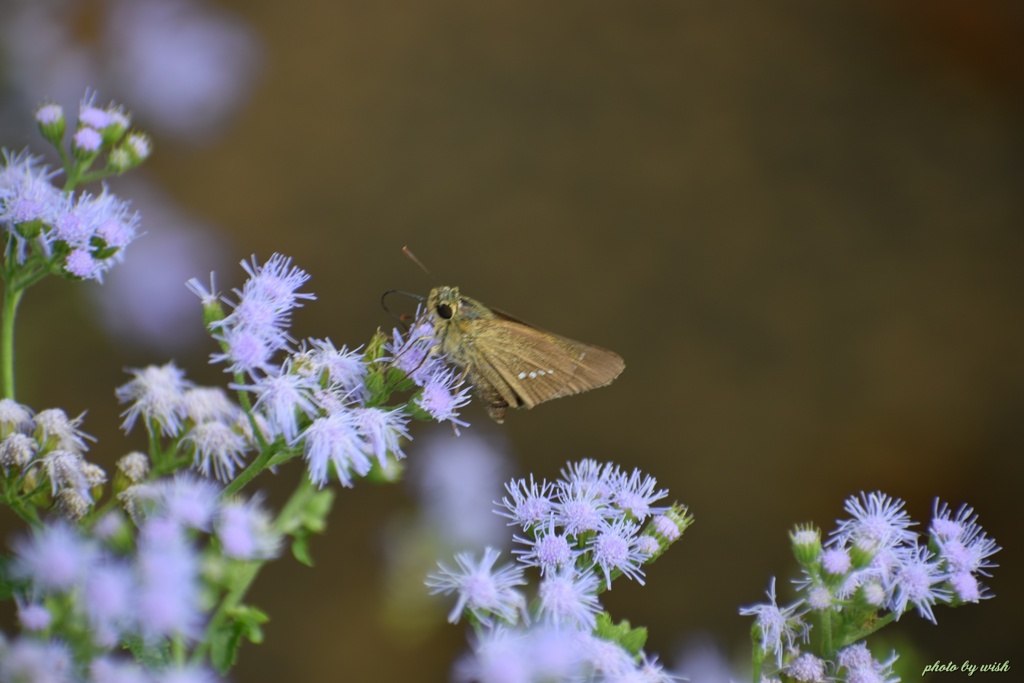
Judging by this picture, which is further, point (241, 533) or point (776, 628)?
point (776, 628)

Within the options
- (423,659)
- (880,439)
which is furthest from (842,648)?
(880,439)

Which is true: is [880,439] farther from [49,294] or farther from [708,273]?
[49,294]

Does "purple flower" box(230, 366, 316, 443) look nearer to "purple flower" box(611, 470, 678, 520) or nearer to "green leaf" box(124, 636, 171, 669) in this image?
"green leaf" box(124, 636, 171, 669)

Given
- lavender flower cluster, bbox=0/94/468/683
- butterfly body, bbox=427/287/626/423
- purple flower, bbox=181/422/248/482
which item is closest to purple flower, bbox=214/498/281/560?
lavender flower cluster, bbox=0/94/468/683

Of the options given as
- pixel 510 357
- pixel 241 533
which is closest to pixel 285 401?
pixel 241 533

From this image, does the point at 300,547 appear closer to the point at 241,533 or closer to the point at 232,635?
the point at 232,635

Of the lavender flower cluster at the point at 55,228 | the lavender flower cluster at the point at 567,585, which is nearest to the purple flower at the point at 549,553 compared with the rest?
the lavender flower cluster at the point at 567,585

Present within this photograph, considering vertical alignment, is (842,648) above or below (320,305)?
below
